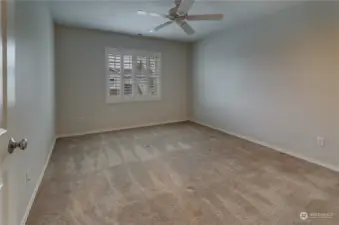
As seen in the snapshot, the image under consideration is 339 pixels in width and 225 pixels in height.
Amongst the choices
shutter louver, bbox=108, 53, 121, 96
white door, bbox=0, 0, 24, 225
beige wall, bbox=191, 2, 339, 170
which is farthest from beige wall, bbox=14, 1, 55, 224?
beige wall, bbox=191, 2, 339, 170

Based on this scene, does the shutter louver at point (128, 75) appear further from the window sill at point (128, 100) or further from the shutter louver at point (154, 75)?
the shutter louver at point (154, 75)

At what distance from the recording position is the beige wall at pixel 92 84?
518cm

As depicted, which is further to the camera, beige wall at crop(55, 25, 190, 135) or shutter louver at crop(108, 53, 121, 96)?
shutter louver at crop(108, 53, 121, 96)

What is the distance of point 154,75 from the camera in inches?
257

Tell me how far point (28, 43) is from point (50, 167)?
1.76 meters

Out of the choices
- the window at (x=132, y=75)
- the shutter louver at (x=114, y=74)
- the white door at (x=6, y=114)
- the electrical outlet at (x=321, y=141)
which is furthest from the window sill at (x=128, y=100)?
the white door at (x=6, y=114)

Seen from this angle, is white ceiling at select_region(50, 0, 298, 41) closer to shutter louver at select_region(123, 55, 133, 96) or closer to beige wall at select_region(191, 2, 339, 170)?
beige wall at select_region(191, 2, 339, 170)

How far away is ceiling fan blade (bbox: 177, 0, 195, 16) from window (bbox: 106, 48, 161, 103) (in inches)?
109

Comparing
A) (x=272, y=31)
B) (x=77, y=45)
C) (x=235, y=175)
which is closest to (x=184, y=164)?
(x=235, y=175)

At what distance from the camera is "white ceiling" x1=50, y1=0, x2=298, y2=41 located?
3.66 meters

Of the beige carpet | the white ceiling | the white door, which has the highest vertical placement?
the white ceiling

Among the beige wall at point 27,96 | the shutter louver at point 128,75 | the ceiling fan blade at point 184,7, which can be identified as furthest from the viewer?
the shutter louver at point 128,75

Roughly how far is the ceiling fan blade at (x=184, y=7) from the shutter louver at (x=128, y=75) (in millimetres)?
2807

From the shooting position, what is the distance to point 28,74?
90.5 inches
